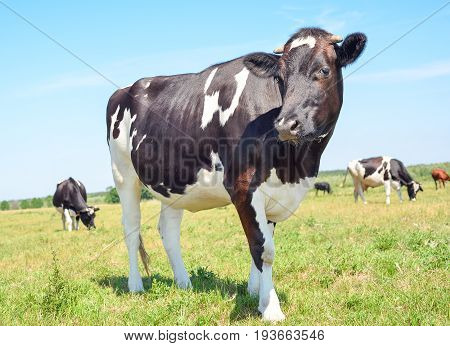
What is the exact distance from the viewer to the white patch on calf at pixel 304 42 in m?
4.73

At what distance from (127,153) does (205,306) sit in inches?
109

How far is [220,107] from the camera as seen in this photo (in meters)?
5.45

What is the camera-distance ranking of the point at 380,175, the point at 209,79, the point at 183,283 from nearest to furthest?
the point at 209,79 < the point at 183,283 < the point at 380,175

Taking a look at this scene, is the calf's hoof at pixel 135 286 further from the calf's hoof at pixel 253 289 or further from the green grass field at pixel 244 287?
the calf's hoof at pixel 253 289

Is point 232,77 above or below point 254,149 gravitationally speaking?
above

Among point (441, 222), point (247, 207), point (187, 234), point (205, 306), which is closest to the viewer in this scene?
point (247, 207)

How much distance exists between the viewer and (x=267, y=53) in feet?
16.6

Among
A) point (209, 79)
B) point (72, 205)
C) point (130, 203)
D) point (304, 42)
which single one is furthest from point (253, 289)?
point (72, 205)

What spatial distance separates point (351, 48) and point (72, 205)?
1948 cm

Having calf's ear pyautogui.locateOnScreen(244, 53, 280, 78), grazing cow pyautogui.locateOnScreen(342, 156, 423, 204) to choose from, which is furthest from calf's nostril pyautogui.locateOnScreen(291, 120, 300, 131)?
grazing cow pyautogui.locateOnScreen(342, 156, 423, 204)

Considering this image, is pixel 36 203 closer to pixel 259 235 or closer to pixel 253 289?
pixel 253 289

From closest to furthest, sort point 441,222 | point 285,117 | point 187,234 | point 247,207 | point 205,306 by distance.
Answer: point 285,117 → point 247,207 → point 205,306 → point 441,222 → point 187,234

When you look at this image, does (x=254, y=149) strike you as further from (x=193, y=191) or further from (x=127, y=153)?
(x=127, y=153)

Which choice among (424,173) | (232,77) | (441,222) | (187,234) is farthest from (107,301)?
(424,173)
